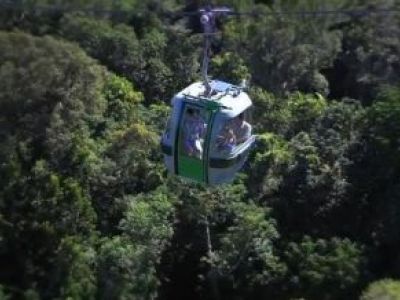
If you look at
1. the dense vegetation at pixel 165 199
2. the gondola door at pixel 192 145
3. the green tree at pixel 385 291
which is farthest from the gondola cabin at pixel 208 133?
the dense vegetation at pixel 165 199

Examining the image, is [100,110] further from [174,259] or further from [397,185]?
[397,185]

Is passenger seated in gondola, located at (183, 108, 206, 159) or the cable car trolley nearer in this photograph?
the cable car trolley

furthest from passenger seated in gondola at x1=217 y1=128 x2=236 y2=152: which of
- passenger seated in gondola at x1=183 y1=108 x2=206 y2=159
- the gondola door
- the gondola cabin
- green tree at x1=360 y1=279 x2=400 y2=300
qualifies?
green tree at x1=360 y1=279 x2=400 y2=300

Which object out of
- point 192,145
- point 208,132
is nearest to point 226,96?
point 208,132

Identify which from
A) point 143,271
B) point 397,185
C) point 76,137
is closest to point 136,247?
point 143,271

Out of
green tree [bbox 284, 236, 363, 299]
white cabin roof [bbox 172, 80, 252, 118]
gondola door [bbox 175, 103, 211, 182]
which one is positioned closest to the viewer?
white cabin roof [bbox 172, 80, 252, 118]

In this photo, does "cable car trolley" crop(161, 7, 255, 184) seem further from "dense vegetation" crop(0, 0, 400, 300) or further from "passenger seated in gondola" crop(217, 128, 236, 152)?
"dense vegetation" crop(0, 0, 400, 300)
